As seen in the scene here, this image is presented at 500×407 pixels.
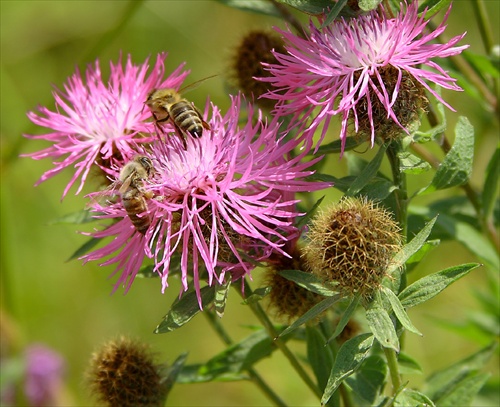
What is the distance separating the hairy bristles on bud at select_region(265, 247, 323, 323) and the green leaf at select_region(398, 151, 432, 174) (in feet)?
1.03

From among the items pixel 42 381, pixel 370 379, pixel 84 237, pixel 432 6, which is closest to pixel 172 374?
pixel 370 379

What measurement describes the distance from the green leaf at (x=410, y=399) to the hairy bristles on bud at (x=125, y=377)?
0.66m

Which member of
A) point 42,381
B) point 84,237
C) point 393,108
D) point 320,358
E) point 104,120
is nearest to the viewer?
point 393,108

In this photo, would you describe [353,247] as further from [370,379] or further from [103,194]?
[103,194]

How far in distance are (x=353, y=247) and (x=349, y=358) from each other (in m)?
0.22

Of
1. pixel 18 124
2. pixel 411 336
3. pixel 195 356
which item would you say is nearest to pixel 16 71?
pixel 18 124

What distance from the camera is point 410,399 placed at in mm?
1602

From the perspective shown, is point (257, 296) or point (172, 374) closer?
point (257, 296)

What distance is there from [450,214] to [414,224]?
0.38 meters

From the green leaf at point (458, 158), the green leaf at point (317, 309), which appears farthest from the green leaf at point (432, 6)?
the green leaf at point (317, 309)

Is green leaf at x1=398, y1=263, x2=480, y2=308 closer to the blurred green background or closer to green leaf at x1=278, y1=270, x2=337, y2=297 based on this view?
green leaf at x1=278, y1=270, x2=337, y2=297

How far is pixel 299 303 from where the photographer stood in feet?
5.90

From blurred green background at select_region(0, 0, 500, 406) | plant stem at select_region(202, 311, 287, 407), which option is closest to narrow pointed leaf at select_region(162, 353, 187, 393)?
plant stem at select_region(202, 311, 287, 407)

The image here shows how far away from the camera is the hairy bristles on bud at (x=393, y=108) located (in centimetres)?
164
